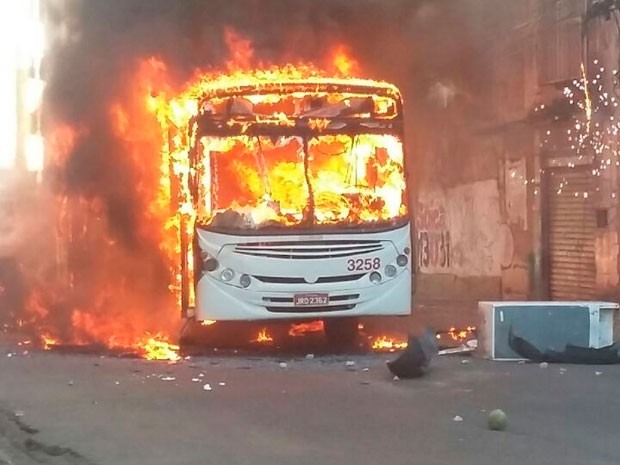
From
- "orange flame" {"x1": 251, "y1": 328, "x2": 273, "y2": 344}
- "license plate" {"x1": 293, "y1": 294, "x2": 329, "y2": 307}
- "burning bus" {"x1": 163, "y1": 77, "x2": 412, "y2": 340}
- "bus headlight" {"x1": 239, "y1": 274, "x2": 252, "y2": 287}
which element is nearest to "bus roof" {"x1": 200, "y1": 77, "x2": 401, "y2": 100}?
"burning bus" {"x1": 163, "y1": 77, "x2": 412, "y2": 340}

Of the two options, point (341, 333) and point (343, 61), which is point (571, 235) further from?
point (341, 333)

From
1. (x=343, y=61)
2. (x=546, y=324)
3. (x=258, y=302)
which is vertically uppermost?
(x=343, y=61)

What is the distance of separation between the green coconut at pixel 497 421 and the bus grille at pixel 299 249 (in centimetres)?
450

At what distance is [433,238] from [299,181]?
1179 cm

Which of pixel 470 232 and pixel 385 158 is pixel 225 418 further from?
pixel 470 232

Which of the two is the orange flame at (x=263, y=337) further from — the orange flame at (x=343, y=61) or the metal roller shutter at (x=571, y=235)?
the metal roller shutter at (x=571, y=235)

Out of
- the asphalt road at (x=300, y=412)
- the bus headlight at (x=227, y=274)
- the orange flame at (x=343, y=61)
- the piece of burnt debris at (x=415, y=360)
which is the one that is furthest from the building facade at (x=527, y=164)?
the asphalt road at (x=300, y=412)

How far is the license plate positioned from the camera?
41.5 ft

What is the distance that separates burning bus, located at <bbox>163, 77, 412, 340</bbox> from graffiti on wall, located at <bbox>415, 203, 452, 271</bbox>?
10659 millimetres

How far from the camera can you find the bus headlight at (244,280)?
41.4 feet

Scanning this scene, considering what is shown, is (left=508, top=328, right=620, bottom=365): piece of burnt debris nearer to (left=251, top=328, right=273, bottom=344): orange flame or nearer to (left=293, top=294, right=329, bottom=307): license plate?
(left=293, top=294, right=329, bottom=307): license plate

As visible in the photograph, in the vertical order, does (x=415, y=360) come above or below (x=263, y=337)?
above

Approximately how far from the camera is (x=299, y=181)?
12.8 metres

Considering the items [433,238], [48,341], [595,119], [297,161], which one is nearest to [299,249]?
[297,161]
